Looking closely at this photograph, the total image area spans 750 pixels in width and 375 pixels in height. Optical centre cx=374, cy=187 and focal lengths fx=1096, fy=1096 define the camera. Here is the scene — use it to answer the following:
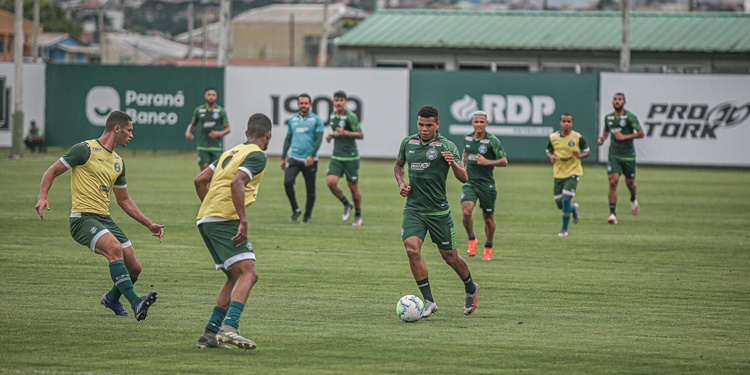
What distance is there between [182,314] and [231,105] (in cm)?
2816

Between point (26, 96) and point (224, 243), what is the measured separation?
32428mm

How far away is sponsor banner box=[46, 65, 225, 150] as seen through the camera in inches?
1545

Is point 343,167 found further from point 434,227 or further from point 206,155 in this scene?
point 434,227

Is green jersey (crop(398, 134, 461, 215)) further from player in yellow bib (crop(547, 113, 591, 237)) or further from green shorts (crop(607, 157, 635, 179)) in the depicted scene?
green shorts (crop(607, 157, 635, 179))

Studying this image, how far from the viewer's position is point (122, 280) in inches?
432

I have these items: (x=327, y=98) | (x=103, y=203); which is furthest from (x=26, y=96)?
(x=103, y=203)

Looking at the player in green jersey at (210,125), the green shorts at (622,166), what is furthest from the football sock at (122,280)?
the green shorts at (622,166)

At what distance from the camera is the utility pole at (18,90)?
36156 millimetres

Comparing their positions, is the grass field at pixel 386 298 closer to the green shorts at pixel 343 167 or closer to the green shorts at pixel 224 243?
the green shorts at pixel 224 243

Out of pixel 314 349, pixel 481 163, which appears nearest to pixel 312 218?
pixel 481 163

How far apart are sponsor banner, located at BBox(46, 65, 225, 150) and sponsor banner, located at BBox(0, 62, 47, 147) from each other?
352 millimetres

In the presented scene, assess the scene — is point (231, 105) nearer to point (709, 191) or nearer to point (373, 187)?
point (373, 187)

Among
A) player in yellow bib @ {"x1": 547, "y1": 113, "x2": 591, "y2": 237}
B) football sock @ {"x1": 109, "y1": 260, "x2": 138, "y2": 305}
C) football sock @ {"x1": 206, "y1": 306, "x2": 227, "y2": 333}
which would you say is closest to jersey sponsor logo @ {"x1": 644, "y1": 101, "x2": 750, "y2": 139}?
player in yellow bib @ {"x1": 547, "y1": 113, "x2": 591, "y2": 237}

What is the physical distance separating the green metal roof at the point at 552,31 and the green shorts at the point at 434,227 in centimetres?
3830
